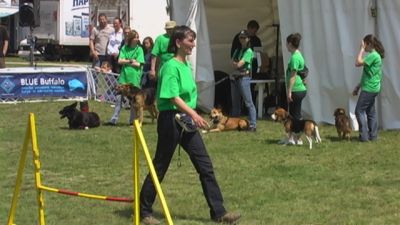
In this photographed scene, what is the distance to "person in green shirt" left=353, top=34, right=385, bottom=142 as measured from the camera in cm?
1133

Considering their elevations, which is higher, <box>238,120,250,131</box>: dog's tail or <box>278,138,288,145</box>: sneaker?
<box>238,120,250,131</box>: dog's tail

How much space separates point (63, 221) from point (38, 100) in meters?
12.2

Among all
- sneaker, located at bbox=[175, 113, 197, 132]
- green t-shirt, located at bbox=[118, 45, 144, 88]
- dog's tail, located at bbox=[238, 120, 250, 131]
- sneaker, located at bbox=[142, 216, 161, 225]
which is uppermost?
green t-shirt, located at bbox=[118, 45, 144, 88]

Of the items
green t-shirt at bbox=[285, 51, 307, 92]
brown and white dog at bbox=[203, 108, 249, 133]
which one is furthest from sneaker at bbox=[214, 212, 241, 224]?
brown and white dog at bbox=[203, 108, 249, 133]

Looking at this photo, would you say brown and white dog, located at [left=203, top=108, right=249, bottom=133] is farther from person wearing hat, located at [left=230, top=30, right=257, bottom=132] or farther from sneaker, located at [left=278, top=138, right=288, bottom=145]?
sneaker, located at [left=278, top=138, right=288, bottom=145]

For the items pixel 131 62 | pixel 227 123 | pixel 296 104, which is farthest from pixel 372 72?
pixel 131 62

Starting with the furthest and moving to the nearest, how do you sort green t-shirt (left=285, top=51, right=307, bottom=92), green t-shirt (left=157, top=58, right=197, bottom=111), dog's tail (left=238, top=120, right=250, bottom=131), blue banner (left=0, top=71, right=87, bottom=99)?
blue banner (left=0, top=71, right=87, bottom=99) → dog's tail (left=238, top=120, right=250, bottom=131) → green t-shirt (left=285, top=51, right=307, bottom=92) → green t-shirt (left=157, top=58, right=197, bottom=111)

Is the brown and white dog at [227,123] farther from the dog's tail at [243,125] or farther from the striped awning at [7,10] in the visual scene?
the striped awning at [7,10]

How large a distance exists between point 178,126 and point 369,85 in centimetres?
571

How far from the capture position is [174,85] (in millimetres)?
6434

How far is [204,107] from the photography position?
1595 centimetres

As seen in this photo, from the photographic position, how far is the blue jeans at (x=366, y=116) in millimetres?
11562

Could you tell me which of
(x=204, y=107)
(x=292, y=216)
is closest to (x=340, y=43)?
(x=204, y=107)

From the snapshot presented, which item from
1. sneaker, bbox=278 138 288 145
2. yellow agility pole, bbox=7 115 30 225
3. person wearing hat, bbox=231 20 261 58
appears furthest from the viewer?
person wearing hat, bbox=231 20 261 58
